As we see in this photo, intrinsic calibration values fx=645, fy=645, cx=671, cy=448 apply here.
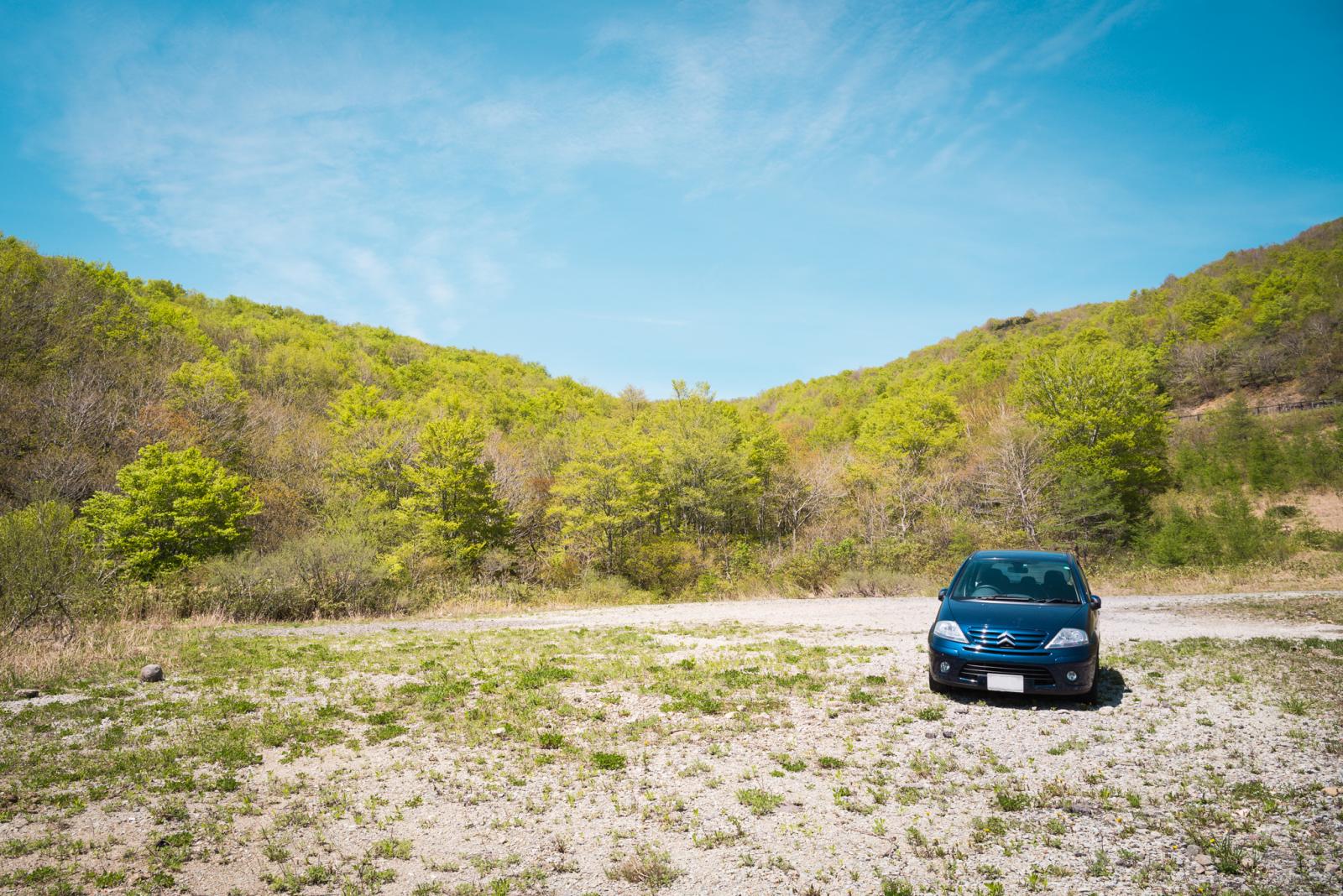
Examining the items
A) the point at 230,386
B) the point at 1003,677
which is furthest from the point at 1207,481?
the point at 230,386

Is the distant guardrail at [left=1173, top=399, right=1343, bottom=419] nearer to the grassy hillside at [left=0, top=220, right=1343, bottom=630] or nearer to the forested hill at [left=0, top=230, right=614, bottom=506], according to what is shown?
the grassy hillside at [left=0, top=220, right=1343, bottom=630]

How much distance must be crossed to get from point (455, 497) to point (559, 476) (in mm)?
6109

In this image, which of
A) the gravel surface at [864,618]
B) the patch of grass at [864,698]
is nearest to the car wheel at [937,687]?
the patch of grass at [864,698]

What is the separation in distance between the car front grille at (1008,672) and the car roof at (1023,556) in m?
1.92

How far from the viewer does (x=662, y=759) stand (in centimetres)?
646

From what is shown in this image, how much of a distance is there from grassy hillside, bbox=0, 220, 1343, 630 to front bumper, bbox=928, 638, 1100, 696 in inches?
616

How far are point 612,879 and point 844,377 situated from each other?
107791mm

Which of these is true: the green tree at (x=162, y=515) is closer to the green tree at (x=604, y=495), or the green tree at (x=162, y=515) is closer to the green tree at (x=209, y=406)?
the green tree at (x=209, y=406)

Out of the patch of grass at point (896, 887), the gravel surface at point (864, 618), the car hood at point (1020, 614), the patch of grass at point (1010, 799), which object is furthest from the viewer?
the gravel surface at point (864, 618)

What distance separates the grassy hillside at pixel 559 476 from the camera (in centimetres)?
2497

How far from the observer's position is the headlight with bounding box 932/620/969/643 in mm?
7892

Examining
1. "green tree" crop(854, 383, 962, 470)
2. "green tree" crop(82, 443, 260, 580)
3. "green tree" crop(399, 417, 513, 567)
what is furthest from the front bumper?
"green tree" crop(854, 383, 962, 470)

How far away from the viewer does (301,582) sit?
2189 cm

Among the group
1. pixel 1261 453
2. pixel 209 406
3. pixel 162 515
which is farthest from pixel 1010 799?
pixel 1261 453
